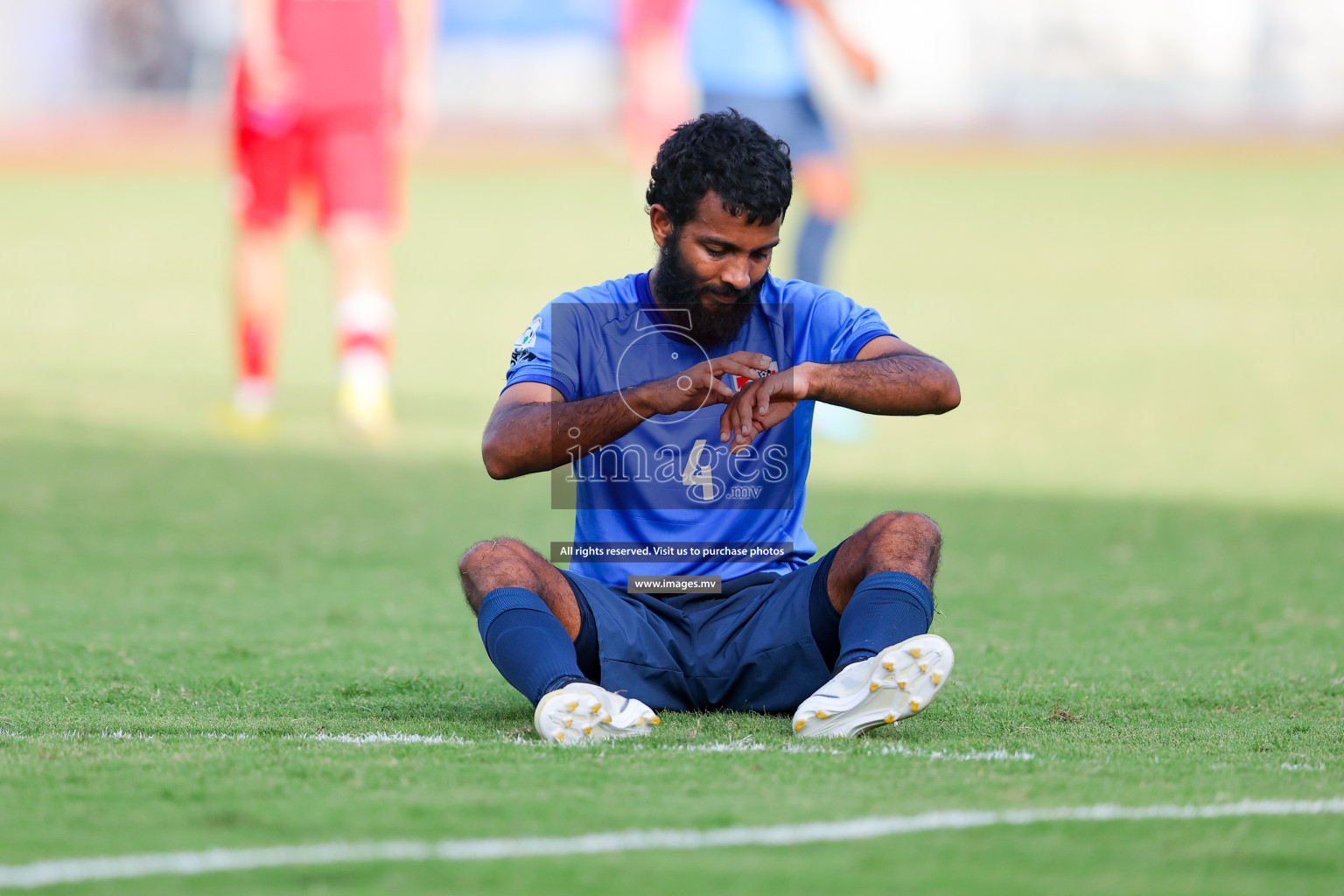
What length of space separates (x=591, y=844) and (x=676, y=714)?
3.32 feet

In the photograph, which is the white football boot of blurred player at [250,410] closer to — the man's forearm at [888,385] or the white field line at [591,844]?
the man's forearm at [888,385]

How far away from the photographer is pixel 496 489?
697 cm

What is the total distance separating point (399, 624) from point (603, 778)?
2.07 m

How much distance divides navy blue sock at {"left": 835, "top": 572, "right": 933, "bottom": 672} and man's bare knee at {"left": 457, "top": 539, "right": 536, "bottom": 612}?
0.59m

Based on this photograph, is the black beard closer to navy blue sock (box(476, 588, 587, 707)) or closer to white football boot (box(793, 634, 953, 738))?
navy blue sock (box(476, 588, 587, 707))

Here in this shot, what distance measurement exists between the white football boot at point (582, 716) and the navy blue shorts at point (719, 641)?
24 centimetres

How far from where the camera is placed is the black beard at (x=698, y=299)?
11.0 feet

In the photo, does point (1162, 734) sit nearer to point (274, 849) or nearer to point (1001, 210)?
point (274, 849)

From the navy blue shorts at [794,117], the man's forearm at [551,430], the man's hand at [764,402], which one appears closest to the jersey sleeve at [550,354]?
the man's forearm at [551,430]

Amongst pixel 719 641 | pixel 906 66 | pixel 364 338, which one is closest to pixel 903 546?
pixel 719 641

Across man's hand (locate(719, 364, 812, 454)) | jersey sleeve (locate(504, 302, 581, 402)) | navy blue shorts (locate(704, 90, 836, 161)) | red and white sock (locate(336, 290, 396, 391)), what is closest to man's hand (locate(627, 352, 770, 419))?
man's hand (locate(719, 364, 812, 454))

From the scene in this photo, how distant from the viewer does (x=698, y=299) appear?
3.36 m

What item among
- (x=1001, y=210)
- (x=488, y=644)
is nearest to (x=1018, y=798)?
(x=488, y=644)

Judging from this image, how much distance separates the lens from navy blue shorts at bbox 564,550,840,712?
10.7 ft
